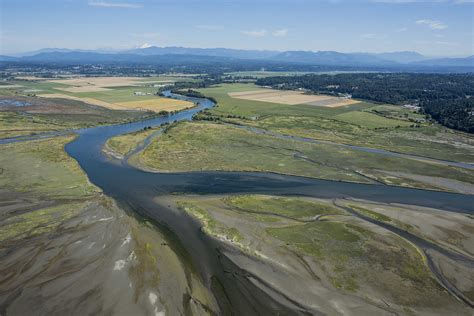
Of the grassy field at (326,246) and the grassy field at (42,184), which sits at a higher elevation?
the grassy field at (42,184)

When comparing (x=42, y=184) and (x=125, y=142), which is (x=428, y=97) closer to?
(x=125, y=142)

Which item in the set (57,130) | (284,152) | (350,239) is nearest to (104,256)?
(350,239)

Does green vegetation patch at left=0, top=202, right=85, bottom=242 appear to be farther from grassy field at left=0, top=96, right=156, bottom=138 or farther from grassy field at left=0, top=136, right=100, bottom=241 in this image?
grassy field at left=0, top=96, right=156, bottom=138

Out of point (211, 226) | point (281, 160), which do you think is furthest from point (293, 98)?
point (211, 226)

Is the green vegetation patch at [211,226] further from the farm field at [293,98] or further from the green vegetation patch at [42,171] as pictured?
the farm field at [293,98]

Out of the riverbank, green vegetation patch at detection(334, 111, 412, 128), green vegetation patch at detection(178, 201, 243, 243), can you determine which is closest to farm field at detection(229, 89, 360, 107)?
green vegetation patch at detection(334, 111, 412, 128)

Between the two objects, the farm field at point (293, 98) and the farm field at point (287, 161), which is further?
the farm field at point (293, 98)

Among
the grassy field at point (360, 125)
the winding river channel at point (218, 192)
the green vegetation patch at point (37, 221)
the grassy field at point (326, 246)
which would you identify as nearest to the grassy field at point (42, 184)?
the green vegetation patch at point (37, 221)
